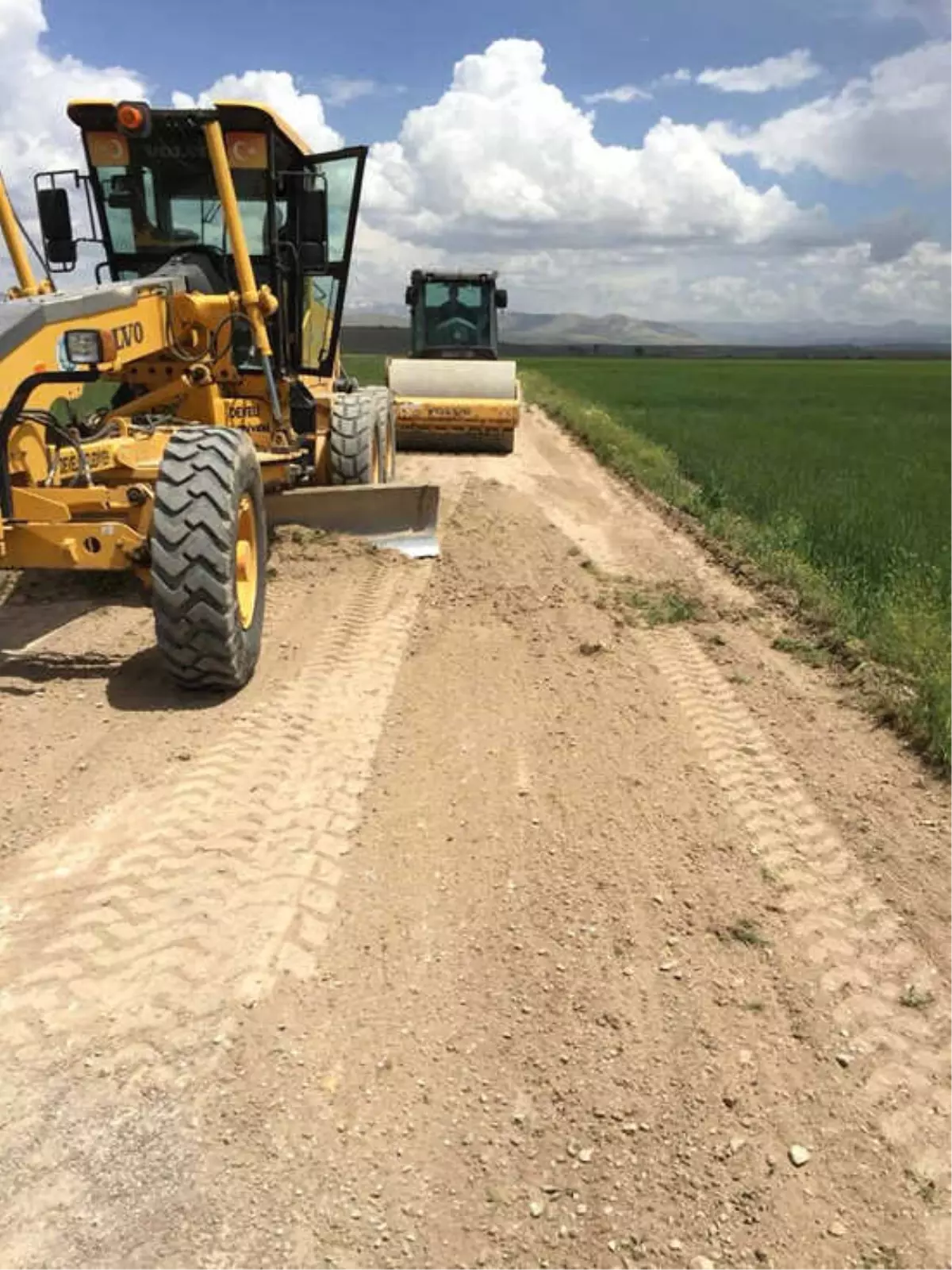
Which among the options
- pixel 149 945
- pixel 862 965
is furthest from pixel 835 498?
pixel 149 945

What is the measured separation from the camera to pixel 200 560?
4891 mm

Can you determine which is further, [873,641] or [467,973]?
[873,641]

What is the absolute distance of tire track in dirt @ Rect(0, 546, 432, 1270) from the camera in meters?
2.46

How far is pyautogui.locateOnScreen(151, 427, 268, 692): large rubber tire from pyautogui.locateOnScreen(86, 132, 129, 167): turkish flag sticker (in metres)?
3.16

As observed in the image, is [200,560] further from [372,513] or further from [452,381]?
[452,381]

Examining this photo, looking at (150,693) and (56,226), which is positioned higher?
(56,226)

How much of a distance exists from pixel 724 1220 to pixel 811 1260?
198mm

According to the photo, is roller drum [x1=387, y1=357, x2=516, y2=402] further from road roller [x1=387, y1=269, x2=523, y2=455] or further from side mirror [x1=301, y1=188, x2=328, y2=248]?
side mirror [x1=301, y1=188, x2=328, y2=248]

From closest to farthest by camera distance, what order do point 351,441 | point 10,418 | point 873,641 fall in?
point 10,418 < point 873,641 < point 351,441

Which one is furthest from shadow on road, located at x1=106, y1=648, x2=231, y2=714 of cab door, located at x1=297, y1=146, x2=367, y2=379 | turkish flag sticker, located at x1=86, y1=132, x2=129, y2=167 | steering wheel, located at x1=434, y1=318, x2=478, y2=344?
steering wheel, located at x1=434, y1=318, x2=478, y2=344

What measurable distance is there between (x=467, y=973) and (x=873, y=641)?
402cm

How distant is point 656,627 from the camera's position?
6.73 metres

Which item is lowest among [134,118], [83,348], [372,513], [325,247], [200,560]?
[372,513]

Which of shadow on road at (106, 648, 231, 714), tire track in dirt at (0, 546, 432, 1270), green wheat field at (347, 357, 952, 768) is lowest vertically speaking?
tire track in dirt at (0, 546, 432, 1270)
